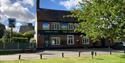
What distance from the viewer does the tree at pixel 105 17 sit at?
1020 inches

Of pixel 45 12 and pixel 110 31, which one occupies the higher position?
pixel 45 12

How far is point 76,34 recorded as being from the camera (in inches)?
2566

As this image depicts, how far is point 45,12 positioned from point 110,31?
36057mm

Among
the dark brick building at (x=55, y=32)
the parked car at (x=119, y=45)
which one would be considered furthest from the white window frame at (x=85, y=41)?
the parked car at (x=119, y=45)

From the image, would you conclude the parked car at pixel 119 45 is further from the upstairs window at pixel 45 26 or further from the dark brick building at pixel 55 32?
the upstairs window at pixel 45 26

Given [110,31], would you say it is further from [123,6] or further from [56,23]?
[56,23]

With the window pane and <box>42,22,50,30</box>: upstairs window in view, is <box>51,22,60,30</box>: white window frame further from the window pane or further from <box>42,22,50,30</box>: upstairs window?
the window pane

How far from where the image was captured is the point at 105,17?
2695 centimetres

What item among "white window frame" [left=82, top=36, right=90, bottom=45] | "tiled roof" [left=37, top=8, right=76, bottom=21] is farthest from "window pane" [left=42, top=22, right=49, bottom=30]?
"white window frame" [left=82, top=36, right=90, bottom=45]

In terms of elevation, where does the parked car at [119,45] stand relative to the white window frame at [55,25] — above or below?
below

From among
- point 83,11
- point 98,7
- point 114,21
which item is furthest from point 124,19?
point 83,11

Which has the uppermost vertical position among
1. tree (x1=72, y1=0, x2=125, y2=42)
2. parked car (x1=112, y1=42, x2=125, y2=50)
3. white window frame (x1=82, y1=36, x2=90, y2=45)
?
tree (x1=72, y1=0, x2=125, y2=42)

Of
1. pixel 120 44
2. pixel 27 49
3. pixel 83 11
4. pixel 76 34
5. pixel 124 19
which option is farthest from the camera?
pixel 76 34

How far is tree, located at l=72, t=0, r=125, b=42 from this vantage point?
25.9 m
